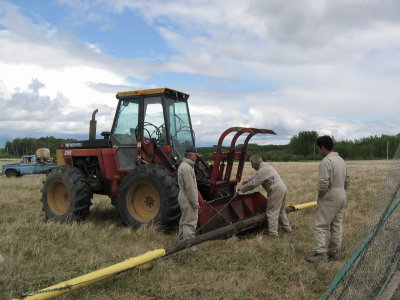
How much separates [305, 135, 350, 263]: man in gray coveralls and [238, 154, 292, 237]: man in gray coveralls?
4.56 feet

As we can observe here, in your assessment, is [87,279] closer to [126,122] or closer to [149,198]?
[149,198]

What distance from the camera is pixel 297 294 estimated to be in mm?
4637

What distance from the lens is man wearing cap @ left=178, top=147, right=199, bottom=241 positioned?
6.30 m

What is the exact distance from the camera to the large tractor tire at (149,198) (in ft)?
23.3

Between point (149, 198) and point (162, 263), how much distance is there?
2.14m

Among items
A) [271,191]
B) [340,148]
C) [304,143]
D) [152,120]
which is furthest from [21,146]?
[271,191]

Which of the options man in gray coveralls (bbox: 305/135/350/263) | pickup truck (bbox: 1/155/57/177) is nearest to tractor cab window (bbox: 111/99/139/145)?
man in gray coveralls (bbox: 305/135/350/263)

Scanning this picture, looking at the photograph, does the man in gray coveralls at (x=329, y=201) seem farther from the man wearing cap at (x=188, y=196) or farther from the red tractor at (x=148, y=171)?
the man wearing cap at (x=188, y=196)

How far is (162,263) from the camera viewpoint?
557 cm

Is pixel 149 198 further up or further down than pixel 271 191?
further down

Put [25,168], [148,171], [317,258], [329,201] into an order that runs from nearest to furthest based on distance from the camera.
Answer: [317,258] → [329,201] → [148,171] → [25,168]

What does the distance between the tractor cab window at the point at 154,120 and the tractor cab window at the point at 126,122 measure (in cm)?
25

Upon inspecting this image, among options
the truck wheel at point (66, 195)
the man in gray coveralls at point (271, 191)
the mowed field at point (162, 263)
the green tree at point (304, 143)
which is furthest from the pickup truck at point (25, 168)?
the green tree at point (304, 143)

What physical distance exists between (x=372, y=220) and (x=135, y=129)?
15.4 ft
